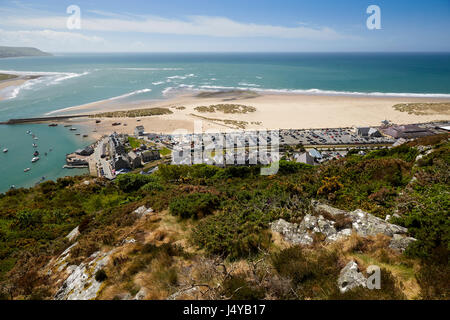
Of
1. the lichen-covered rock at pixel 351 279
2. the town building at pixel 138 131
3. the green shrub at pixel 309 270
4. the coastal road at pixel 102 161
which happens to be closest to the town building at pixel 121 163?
the coastal road at pixel 102 161

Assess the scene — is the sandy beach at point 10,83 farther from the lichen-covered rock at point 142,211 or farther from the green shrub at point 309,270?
the green shrub at point 309,270

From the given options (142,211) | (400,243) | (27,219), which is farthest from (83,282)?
(27,219)

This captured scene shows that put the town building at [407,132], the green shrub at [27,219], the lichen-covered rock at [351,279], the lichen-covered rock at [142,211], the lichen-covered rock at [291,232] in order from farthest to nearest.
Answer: the town building at [407,132] → the green shrub at [27,219] → the lichen-covered rock at [142,211] → the lichen-covered rock at [291,232] → the lichen-covered rock at [351,279]

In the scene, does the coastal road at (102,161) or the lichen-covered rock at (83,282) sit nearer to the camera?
the lichen-covered rock at (83,282)

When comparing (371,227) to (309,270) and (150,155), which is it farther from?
(150,155)

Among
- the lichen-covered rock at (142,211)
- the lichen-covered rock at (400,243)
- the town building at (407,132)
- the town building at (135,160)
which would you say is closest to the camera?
the lichen-covered rock at (400,243)

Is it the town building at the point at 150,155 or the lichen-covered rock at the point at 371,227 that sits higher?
the lichen-covered rock at the point at 371,227

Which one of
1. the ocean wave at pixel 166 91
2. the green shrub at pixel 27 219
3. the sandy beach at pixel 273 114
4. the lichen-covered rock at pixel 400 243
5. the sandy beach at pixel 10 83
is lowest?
the green shrub at pixel 27 219
